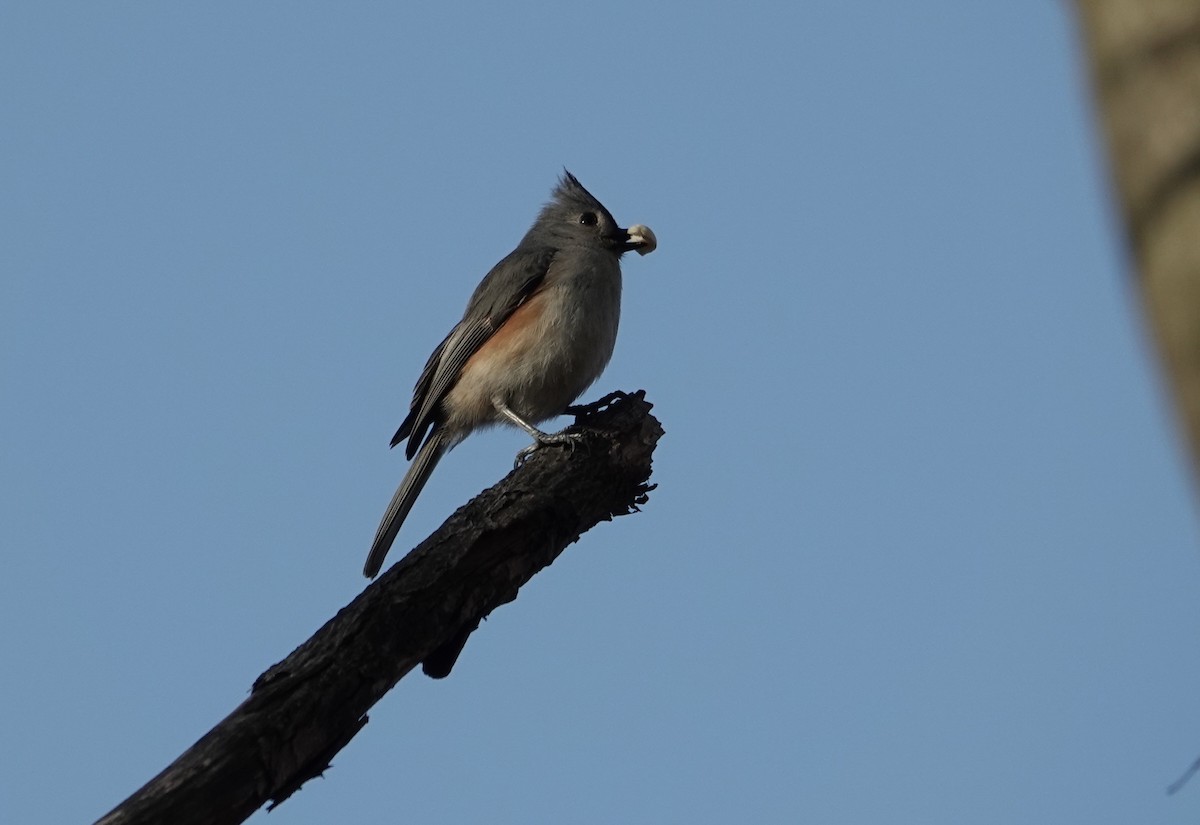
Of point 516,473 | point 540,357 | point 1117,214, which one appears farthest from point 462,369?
point 1117,214

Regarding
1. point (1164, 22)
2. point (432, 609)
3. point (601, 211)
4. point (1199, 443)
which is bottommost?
point (1199, 443)

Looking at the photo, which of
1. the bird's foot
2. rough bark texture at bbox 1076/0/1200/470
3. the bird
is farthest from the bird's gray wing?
rough bark texture at bbox 1076/0/1200/470

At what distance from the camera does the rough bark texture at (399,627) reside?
4.52 meters

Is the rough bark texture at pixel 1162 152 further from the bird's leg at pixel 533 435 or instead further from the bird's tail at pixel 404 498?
the bird's tail at pixel 404 498

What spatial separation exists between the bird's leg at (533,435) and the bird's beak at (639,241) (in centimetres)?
148

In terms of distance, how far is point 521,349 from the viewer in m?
7.77

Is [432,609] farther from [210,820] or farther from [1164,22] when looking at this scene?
[1164,22]

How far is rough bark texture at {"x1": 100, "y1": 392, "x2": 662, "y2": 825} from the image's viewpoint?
4520mm

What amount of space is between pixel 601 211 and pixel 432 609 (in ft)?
13.7

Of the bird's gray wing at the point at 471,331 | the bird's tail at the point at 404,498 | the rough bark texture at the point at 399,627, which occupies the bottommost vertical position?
the rough bark texture at the point at 399,627

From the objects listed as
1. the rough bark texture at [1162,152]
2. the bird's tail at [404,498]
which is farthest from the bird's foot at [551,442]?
the rough bark texture at [1162,152]

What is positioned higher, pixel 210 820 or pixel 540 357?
pixel 540 357

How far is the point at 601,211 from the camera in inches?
349

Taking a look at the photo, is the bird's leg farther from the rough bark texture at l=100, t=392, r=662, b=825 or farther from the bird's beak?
the bird's beak
